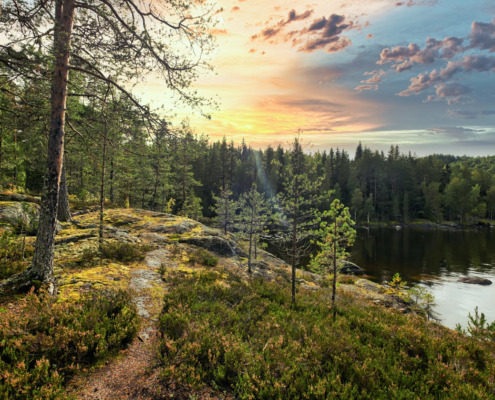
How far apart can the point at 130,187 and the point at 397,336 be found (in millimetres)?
36371

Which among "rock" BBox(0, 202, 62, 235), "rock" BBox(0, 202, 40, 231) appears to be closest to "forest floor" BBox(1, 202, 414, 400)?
"rock" BBox(0, 202, 62, 235)

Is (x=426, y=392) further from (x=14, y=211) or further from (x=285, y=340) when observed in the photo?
(x=14, y=211)

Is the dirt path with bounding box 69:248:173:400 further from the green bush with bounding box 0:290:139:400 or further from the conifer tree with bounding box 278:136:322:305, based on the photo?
the conifer tree with bounding box 278:136:322:305

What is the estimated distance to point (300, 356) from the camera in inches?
243

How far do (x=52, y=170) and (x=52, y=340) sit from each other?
4502 mm

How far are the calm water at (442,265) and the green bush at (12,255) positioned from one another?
15.0 m

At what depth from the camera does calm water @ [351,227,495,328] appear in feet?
68.5

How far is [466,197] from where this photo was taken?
75.8 m

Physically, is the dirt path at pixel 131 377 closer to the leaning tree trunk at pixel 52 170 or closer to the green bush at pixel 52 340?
the green bush at pixel 52 340

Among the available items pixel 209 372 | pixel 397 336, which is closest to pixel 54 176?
pixel 209 372

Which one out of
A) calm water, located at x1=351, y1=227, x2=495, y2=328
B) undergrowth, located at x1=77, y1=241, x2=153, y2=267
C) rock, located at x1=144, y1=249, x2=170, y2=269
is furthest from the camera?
calm water, located at x1=351, y1=227, x2=495, y2=328

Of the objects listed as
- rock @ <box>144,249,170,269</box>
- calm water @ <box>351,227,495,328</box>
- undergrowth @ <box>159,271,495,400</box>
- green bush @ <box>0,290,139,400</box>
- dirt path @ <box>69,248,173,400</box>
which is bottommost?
calm water @ <box>351,227,495,328</box>

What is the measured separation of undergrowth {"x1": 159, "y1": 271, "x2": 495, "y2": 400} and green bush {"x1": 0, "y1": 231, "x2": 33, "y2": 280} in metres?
5.04

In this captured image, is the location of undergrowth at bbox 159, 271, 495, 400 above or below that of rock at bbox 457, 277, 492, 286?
above
